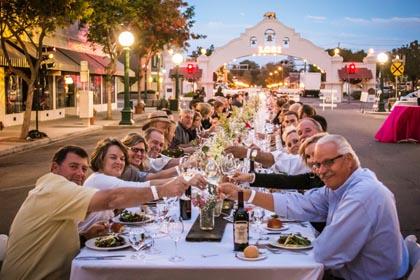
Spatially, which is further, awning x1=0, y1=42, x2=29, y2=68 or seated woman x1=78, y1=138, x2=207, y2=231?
awning x1=0, y1=42, x2=29, y2=68

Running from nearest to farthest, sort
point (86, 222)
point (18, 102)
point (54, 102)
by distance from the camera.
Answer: point (86, 222)
point (18, 102)
point (54, 102)

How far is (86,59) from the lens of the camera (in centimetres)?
3481

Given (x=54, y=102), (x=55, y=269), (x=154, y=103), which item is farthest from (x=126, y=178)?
(x=154, y=103)

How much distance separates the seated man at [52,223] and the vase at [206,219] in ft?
1.82

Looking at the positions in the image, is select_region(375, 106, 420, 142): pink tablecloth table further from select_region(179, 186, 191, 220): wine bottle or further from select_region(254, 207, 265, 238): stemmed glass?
select_region(179, 186, 191, 220): wine bottle

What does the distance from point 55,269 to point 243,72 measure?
6387 inches

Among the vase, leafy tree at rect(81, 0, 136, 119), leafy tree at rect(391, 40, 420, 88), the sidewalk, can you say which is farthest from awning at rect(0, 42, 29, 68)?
leafy tree at rect(391, 40, 420, 88)

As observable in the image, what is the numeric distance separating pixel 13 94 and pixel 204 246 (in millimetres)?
24222

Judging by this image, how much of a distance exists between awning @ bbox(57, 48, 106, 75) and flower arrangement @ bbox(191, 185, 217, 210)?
2762 cm

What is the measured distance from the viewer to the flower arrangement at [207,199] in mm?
4625

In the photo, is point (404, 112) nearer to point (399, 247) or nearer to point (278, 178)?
point (278, 178)

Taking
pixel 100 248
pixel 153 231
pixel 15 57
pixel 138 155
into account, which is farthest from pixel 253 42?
pixel 100 248

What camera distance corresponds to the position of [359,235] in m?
3.77

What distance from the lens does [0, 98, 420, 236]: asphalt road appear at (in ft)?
31.2
